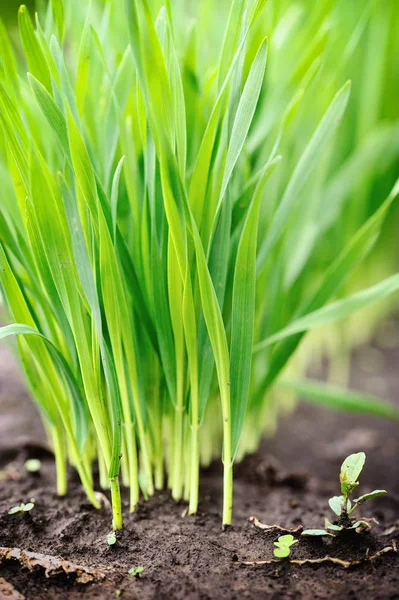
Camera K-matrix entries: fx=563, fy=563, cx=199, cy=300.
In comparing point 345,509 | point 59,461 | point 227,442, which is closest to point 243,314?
point 227,442

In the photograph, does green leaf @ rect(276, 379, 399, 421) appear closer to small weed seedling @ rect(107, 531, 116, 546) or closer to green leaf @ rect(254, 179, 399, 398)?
green leaf @ rect(254, 179, 399, 398)

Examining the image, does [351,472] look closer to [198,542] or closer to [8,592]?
[198,542]

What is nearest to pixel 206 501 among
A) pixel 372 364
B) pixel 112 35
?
pixel 112 35

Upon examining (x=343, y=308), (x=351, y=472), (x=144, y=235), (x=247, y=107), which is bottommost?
(x=351, y=472)

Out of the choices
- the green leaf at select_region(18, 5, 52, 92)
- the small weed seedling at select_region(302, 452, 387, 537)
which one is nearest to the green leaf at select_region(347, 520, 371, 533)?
the small weed seedling at select_region(302, 452, 387, 537)

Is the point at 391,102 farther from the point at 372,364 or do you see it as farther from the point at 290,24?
the point at 372,364

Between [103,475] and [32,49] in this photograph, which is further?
[103,475]
